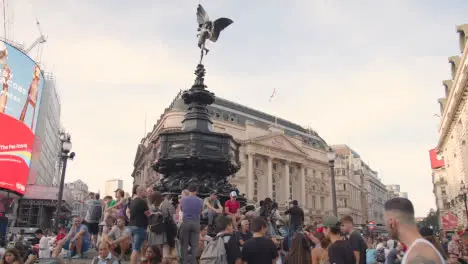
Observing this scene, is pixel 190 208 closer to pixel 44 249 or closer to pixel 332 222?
pixel 332 222

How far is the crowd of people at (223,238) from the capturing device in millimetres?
3027

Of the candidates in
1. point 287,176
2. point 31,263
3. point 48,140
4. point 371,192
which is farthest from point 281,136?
point 31,263

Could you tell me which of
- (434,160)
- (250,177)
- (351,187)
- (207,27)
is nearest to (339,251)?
(207,27)

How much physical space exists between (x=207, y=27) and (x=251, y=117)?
62.6 metres

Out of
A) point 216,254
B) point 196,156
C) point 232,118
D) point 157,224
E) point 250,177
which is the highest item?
point 232,118

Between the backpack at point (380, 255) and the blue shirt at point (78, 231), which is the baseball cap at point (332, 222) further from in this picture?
the backpack at point (380, 255)

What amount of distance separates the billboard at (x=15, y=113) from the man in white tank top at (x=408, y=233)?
4269 cm

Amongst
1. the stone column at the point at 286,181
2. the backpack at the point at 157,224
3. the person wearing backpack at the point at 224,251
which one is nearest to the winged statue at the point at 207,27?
the backpack at the point at 157,224

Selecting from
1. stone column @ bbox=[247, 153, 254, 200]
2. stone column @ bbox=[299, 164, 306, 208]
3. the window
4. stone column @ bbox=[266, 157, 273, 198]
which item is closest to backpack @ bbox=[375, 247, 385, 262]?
stone column @ bbox=[247, 153, 254, 200]

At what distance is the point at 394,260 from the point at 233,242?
5340 mm

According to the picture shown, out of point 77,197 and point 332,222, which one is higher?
point 77,197

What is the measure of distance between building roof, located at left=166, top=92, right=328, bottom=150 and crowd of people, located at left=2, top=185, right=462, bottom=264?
53089 millimetres

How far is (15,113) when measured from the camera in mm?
40312

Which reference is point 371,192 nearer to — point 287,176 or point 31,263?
point 287,176
